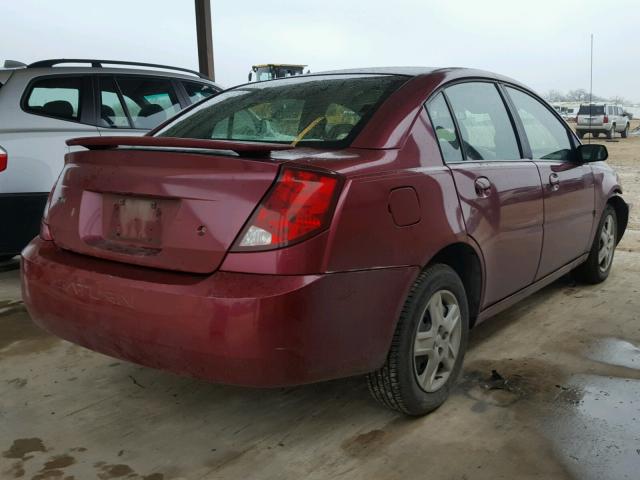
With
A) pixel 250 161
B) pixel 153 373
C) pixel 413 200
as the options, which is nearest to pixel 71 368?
pixel 153 373

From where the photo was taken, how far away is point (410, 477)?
7.16ft

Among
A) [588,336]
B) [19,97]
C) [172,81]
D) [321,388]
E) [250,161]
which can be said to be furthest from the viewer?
[172,81]

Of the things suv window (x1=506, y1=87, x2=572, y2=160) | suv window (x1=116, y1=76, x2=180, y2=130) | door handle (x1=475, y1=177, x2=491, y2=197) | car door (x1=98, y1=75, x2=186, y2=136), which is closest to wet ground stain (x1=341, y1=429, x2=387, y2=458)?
door handle (x1=475, y1=177, x2=491, y2=197)

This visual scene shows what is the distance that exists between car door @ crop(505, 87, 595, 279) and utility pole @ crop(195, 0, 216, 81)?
573 cm

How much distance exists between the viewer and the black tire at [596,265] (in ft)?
14.3

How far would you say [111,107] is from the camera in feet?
16.4

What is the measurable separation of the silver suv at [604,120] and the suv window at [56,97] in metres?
22.7

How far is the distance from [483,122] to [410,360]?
1324 mm

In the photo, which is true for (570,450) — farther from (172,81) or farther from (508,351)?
(172,81)

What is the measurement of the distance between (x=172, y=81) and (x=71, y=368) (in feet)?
10.3

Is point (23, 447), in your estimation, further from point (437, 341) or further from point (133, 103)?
point (133, 103)

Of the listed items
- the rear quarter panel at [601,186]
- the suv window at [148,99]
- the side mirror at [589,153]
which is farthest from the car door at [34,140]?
the rear quarter panel at [601,186]

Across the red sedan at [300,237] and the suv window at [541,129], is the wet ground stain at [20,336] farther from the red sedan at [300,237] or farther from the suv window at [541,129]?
the suv window at [541,129]

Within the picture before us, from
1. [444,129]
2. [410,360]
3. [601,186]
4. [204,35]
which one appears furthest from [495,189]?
[204,35]
